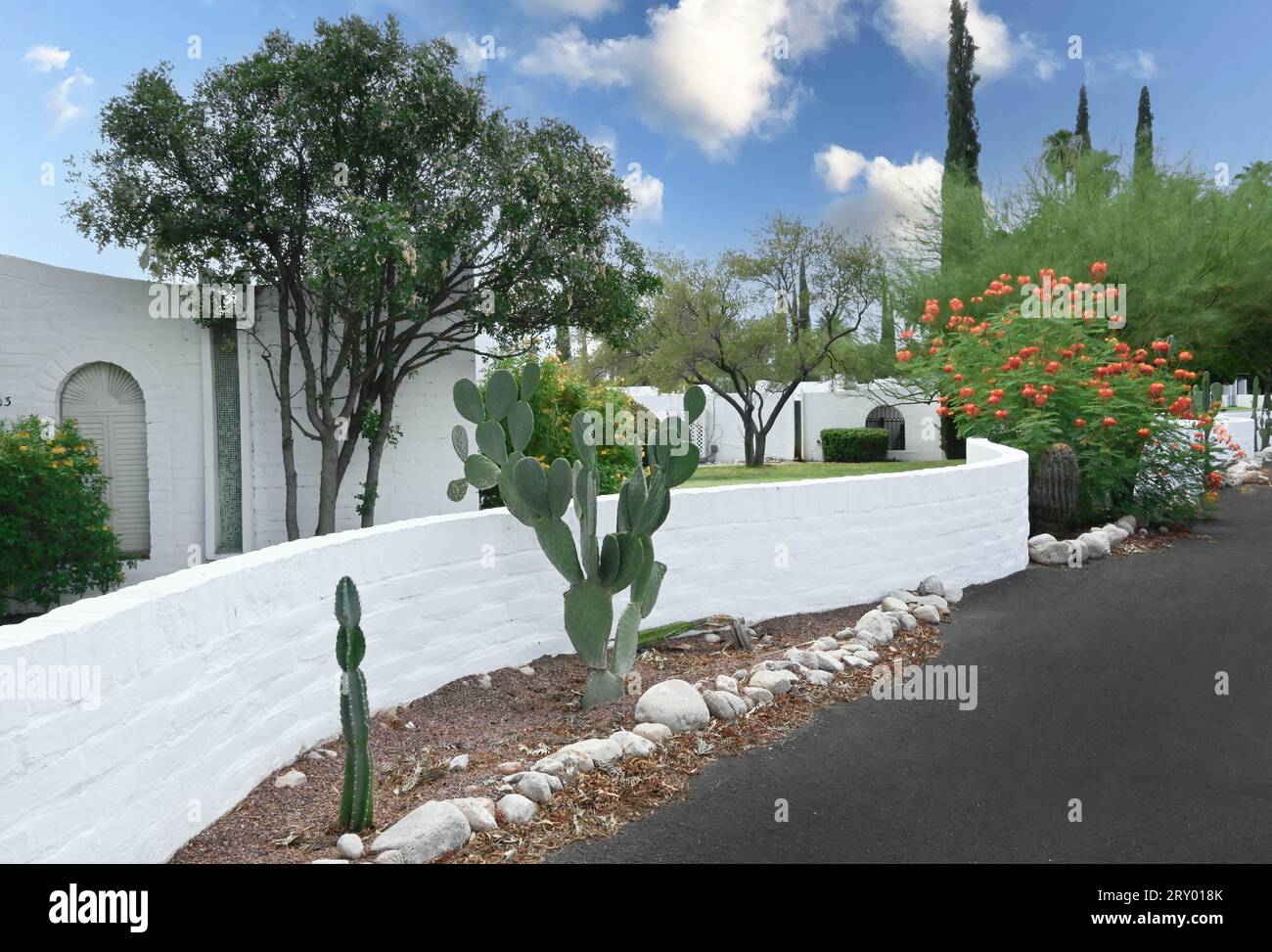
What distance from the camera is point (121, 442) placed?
11266 mm

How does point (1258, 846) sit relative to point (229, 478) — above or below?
below

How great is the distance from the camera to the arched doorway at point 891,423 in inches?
1180

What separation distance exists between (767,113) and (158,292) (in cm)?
2054

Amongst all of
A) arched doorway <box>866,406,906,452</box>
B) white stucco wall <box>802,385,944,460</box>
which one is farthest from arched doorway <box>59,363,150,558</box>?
arched doorway <box>866,406,906,452</box>

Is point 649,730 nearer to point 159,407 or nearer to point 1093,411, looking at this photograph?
point 1093,411

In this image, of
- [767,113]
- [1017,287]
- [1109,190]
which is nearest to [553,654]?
[1017,287]

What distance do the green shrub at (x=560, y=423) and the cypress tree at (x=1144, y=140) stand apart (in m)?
17.1

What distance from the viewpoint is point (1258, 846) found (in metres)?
3.67

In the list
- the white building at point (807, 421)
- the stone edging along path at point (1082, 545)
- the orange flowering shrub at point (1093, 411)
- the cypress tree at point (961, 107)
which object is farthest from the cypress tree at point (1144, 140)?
the stone edging along path at point (1082, 545)

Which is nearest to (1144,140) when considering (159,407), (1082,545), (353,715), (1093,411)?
(1093,411)

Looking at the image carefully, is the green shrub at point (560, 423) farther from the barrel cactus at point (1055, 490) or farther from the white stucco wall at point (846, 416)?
the white stucco wall at point (846, 416)

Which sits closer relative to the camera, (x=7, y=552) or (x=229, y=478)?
(x=7, y=552)
